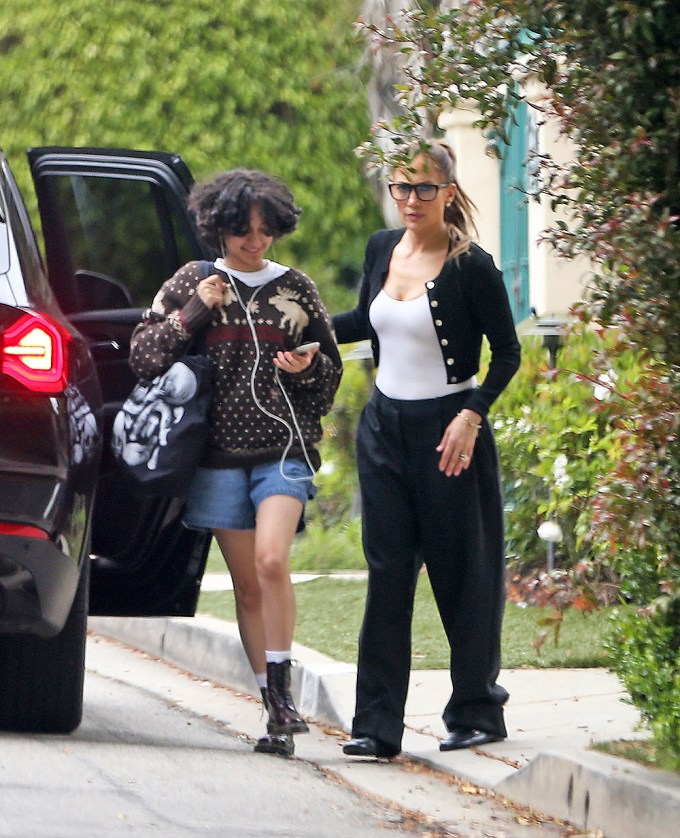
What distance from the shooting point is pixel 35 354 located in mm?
4973

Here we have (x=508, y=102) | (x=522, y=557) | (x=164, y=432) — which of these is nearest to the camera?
(x=508, y=102)

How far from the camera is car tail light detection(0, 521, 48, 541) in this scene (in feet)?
15.9

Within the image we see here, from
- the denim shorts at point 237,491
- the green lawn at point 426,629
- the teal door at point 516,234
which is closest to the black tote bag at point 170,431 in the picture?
A: the denim shorts at point 237,491

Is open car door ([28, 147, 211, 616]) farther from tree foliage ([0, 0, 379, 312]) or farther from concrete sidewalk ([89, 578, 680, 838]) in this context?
tree foliage ([0, 0, 379, 312])

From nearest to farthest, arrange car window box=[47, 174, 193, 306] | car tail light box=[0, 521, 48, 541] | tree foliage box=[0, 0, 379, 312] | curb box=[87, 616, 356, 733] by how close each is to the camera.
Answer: car tail light box=[0, 521, 48, 541] < car window box=[47, 174, 193, 306] < curb box=[87, 616, 356, 733] < tree foliage box=[0, 0, 379, 312]

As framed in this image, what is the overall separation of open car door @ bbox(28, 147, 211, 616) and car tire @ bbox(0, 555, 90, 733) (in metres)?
0.58

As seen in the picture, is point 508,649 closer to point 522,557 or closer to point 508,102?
point 522,557

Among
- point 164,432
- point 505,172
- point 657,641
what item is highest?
point 505,172

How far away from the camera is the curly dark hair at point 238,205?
5660 mm

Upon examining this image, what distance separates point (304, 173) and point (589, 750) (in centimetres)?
1996

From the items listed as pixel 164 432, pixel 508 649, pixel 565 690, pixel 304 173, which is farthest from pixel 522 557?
pixel 304 173

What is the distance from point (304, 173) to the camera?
80.4ft

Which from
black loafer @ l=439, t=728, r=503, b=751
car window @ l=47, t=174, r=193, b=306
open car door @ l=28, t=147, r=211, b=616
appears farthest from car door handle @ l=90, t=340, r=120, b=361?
black loafer @ l=439, t=728, r=503, b=751

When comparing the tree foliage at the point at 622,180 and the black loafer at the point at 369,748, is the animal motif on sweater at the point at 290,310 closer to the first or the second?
the tree foliage at the point at 622,180
